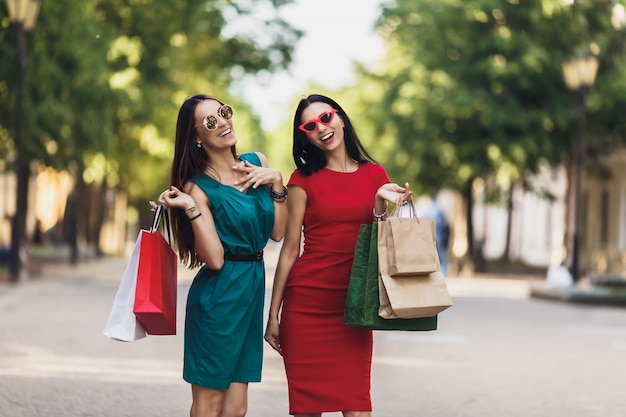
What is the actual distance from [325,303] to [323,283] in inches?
3.5

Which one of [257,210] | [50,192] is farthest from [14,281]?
[50,192]

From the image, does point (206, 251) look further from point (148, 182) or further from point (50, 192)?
point (50, 192)

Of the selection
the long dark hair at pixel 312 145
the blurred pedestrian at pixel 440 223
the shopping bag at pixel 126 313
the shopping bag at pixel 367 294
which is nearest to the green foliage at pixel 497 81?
the blurred pedestrian at pixel 440 223

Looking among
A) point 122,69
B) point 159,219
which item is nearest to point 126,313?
point 159,219

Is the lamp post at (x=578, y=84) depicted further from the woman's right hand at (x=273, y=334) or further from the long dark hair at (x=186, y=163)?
the long dark hair at (x=186, y=163)

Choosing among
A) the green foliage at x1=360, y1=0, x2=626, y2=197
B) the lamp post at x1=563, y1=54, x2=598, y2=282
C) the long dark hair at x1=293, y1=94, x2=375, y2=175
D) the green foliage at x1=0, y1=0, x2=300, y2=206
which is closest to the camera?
the long dark hair at x1=293, y1=94, x2=375, y2=175

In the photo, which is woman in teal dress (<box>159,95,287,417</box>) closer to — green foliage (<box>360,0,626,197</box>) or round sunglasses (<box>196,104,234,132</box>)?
round sunglasses (<box>196,104,234,132</box>)

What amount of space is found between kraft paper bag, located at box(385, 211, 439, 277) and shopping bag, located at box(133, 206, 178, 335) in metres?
0.91

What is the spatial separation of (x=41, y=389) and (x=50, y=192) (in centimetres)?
4481

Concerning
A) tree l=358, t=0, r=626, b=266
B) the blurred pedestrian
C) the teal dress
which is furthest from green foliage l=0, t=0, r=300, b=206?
the teal dress

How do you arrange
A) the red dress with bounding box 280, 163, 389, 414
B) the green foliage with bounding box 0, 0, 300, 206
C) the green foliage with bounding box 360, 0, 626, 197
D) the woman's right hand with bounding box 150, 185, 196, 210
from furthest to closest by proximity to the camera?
the green foliage with bounding box 360, 0, 626, 197 < the green foliage with bounding box 0, 0, 300, 206 < the red dress with bounding box 280, 163, 389, 414 < the woman's right hand with bounding box 150, 185, 196, 210

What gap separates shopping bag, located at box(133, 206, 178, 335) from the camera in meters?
5.09

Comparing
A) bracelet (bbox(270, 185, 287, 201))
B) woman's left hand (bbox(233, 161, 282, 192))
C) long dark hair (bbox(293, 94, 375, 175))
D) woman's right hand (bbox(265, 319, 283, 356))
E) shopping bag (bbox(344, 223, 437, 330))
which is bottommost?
woman's right hand (bbox(265, 319, 283, 356))

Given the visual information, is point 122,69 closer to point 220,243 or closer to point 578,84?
point 578,84
